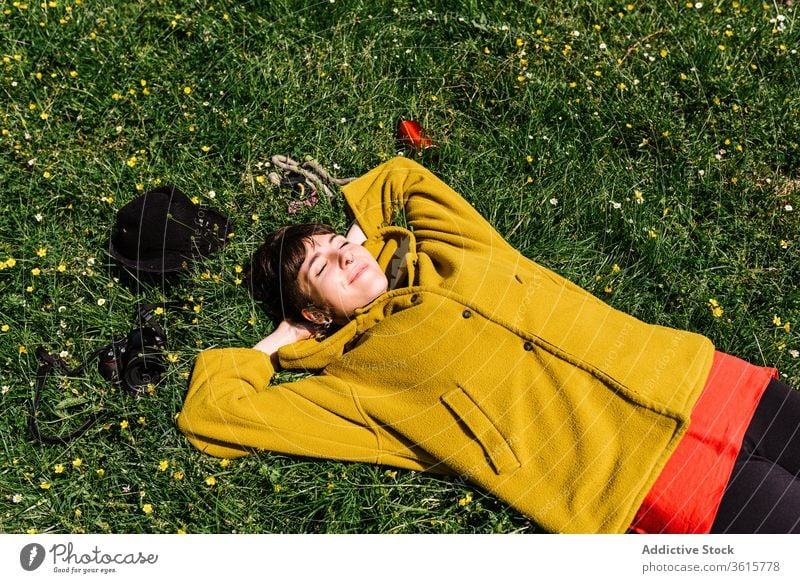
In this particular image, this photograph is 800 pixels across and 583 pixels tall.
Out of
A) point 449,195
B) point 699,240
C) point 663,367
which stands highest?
point 699,240

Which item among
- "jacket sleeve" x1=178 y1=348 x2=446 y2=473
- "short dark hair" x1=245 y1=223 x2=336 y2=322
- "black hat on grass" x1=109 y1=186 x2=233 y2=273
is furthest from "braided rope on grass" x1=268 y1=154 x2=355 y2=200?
"jacket sleeve" x1=178 y1=348 x2=446 y2=473

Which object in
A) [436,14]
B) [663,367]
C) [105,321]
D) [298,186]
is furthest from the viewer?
[436,14]

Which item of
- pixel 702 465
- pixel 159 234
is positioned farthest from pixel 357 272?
pixel 702 465

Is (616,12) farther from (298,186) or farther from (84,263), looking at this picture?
(84,263)

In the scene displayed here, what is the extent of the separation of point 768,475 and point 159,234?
280cm

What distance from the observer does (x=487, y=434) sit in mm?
2789

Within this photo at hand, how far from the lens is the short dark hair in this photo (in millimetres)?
3146

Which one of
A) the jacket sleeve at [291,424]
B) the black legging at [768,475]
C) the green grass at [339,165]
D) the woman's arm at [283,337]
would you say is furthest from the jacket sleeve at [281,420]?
the black legging at [768,475]

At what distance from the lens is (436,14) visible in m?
3.99

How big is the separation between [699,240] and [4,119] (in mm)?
3664

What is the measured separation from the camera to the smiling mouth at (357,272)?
3037 millimetres

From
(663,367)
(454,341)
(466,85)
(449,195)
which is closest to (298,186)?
(449,195)

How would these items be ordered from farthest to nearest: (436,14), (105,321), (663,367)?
(436,14) → (105,321) → (663,367)
